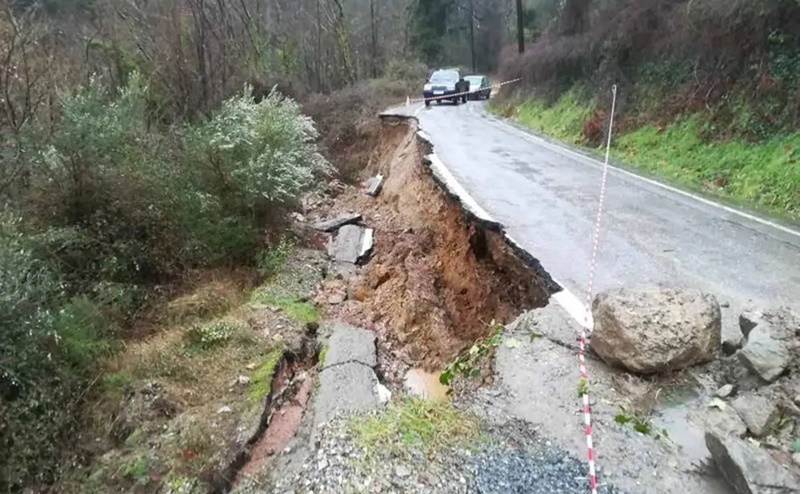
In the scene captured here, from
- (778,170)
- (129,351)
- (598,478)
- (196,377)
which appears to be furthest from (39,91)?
(778,170)

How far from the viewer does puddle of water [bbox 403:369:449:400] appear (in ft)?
21.3

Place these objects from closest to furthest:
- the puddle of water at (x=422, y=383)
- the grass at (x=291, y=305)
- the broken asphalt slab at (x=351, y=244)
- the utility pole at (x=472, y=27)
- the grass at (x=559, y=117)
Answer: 1. the puddle of water at (x=422, y=383)
2. the grass at (x=291, y=305)
3. the broken asphalt slab at (x=351, y=244)
4. the grass at (x=559, y=117)
5. the utility pole at (x=472, y=27)

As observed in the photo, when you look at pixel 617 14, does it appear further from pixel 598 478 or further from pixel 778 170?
pixel 598 478

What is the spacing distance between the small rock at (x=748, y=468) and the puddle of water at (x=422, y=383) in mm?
3206

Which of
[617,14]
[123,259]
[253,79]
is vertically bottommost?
[123,259]

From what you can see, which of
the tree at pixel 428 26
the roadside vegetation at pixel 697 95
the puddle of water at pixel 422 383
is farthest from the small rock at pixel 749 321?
the tree at pixel 428 26

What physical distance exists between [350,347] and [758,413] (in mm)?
4441

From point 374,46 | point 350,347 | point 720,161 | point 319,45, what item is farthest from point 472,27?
point 350,347

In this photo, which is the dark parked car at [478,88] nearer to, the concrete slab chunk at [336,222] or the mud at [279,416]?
the concrete slab chunk at [336,222]

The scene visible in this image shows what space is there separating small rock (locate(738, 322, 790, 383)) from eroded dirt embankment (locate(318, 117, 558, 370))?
7.30 ft

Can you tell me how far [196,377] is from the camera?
681 centimetres

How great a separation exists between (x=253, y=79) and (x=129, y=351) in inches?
664

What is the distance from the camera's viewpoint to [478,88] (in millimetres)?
34219

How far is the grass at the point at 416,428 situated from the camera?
4.04 metres
